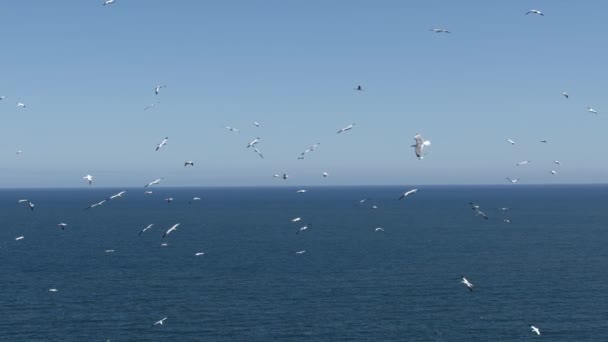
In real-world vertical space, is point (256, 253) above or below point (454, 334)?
below

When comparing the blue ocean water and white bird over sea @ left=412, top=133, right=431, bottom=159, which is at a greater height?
white bird over sea @ left=412, top=133, right=431, bottom=159

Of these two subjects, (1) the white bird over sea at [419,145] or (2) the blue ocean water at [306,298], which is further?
(2) the blue ocean water at [306,298]

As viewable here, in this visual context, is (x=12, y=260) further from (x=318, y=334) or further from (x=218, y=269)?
(x=318, y=334)

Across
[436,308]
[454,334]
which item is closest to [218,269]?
[436,308]

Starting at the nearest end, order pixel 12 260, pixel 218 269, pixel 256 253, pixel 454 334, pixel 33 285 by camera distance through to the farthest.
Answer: pixel 454 334, pixel 33 285, pixel 218 269, pixel 12 260, pixel 256 253

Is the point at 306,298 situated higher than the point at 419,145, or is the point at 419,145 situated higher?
the point at 419,145

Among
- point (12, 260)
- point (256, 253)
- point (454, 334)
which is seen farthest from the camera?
point (256, 253)

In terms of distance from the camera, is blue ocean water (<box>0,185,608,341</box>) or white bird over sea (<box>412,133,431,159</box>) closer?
white bird over sea (<box>412,133,431,159</box>)

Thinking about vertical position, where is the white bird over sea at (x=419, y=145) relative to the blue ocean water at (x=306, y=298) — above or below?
above

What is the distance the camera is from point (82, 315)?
11712 centimetres

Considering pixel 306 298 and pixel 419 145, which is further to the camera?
pixel 306 298

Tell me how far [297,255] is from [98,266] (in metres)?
51.6

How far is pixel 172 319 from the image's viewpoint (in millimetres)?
115250

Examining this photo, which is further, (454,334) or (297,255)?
(297,255)
